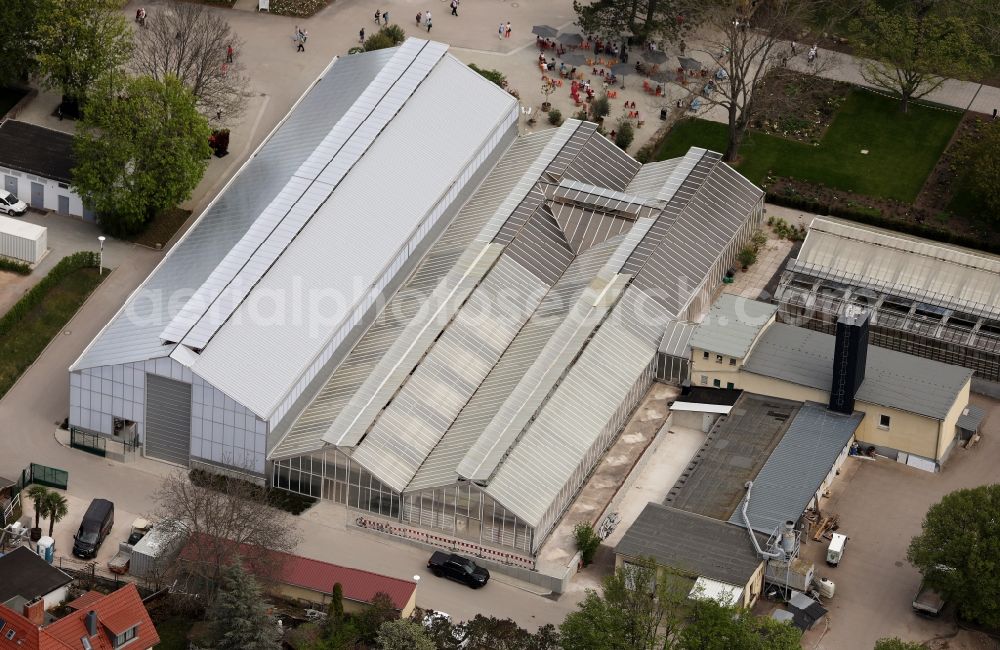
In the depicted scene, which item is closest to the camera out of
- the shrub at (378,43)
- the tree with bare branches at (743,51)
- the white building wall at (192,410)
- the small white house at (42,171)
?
the white building wall at (192,410)

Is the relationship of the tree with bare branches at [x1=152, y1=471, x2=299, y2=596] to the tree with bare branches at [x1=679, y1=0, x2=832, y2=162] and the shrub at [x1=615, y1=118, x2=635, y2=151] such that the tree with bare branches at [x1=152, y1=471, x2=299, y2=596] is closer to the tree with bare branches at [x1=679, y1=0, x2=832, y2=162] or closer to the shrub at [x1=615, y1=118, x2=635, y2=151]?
the shrub at [x1=615, y1=118, x2=635, y2=151]

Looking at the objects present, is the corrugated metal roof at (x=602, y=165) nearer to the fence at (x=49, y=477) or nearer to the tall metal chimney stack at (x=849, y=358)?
the tall metal chimney stack at (x=849, y=358)

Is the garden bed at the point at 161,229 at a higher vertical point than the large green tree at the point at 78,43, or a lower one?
lower

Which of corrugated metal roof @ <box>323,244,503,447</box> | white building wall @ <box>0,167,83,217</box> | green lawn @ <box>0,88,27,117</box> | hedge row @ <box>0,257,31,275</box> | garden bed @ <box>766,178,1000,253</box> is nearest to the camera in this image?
corrugated metal roof @ <box>323,244,503,447</box>

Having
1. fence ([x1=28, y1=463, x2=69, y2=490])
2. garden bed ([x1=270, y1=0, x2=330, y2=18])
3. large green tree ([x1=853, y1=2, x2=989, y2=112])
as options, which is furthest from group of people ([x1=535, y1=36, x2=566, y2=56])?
fence ([x1=28, y1=463, x2=69, y2=490])

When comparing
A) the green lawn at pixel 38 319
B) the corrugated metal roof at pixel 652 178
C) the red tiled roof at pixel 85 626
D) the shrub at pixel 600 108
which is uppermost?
the shrub at pixel 600 108

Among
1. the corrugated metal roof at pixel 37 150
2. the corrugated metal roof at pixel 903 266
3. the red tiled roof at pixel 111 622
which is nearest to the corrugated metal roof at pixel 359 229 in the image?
the red tiled roof at pixel 111 622
